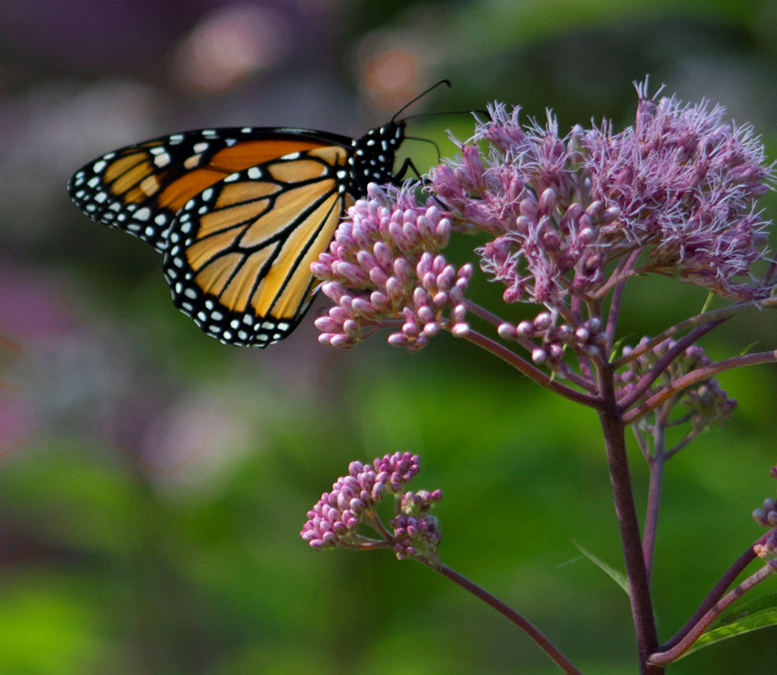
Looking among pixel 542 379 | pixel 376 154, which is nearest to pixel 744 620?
pixel 542 379

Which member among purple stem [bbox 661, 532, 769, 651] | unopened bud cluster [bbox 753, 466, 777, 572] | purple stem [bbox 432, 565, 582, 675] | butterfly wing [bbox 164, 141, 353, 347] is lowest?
purple stem [bbox 432, 565, 582, 675]

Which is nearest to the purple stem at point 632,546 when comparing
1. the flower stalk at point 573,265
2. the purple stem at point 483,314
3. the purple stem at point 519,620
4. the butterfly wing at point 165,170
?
the flower stalk at point 573,265

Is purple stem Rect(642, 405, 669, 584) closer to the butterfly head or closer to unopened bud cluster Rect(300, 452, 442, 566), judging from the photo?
unopened bud cluster Rect(300, 452, 442, 566)

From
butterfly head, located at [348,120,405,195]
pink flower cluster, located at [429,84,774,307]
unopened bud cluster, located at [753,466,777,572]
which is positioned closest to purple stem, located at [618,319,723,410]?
pink flower cluster, located at [429,84,774,307]

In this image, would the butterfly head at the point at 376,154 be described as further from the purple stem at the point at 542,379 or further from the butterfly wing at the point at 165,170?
the purple stem at the point at 542,379

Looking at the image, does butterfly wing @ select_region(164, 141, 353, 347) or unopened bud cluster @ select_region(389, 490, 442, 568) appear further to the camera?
butterfly wing @ select_region(164, 141, 353, 347)

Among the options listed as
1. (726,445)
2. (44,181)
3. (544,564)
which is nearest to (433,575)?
(544,564)

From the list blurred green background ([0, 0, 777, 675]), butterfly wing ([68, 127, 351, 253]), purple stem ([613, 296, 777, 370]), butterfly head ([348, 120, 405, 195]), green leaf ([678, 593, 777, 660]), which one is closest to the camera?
green leaf ([678, 593, 777, 660])
